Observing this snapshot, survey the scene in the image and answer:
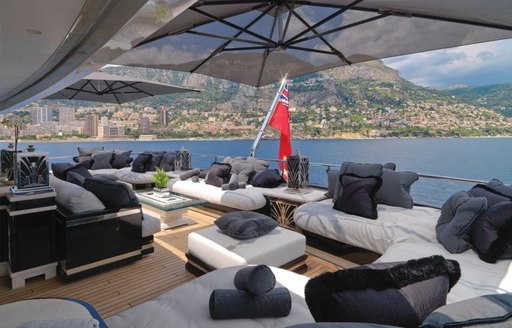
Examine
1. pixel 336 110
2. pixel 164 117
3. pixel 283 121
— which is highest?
pixel 336 110

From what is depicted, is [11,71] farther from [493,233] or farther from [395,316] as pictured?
[493,233]

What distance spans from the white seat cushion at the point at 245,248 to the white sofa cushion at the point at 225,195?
4.42 ft

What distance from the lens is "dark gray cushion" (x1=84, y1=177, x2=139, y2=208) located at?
2771 millimetres

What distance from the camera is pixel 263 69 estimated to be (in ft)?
15.8

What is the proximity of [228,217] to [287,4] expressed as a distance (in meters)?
2.21

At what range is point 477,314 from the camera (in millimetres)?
642

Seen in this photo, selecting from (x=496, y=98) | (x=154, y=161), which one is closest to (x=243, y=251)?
(x=154, y=161)

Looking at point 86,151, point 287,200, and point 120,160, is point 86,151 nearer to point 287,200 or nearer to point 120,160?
point 120,160

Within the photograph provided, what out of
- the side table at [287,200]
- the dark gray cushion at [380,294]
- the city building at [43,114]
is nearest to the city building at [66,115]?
the city building at [43,114]

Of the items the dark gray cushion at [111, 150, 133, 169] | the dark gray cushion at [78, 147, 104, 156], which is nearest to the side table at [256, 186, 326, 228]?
the dark gray cushion at [111, 150, 133, 169]

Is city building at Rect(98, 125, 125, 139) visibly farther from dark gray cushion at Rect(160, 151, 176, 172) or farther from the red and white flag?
the red and white flag

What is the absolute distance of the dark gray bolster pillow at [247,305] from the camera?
1.31 metres

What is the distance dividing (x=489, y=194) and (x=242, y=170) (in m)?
3.56

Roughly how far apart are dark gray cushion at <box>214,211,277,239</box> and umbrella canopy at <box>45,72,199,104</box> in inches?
182
